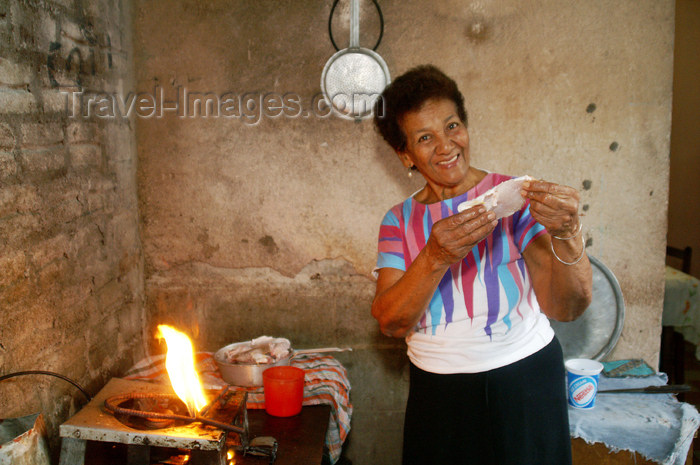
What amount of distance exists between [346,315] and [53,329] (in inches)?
56.0

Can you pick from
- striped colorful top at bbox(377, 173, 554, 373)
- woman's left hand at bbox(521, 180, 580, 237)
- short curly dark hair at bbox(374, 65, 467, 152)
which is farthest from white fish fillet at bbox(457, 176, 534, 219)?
short curly dark hair at bbox(374, 65, 467, 152)

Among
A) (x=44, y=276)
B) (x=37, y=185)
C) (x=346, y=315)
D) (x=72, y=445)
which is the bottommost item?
(x=72, y=445)

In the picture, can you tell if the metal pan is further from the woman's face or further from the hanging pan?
the hanging pan

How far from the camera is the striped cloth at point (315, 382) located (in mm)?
2350

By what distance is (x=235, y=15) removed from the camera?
274 centimetres

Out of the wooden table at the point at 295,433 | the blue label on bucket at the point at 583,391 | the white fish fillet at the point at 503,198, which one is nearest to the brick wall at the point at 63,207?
the wooden table at the point at 295,433

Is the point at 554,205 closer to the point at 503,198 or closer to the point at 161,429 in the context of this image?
the point at 503,198

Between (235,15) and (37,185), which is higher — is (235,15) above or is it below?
above

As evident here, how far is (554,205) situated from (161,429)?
1.37m

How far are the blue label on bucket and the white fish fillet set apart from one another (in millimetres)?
1146

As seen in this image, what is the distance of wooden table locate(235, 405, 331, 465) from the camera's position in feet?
6.25

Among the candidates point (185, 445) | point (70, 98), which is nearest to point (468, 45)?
point (70, 98)

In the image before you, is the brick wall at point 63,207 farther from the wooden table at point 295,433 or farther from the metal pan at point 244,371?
the wooden table at point 295,433

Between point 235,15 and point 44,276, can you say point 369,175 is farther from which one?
point 44,276
